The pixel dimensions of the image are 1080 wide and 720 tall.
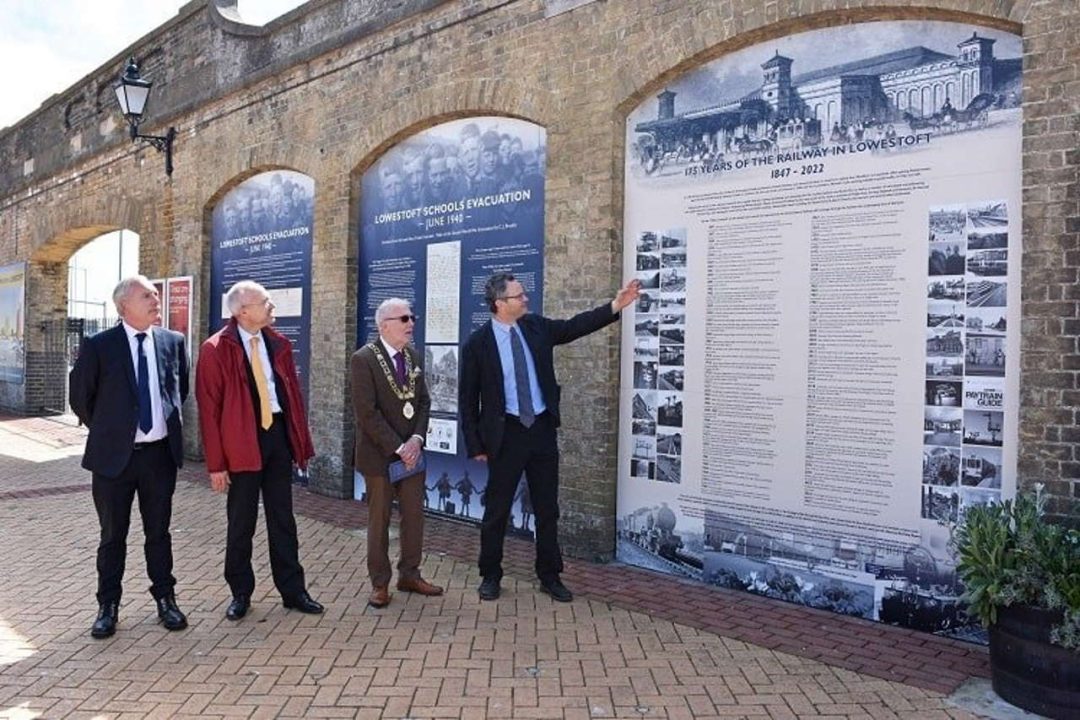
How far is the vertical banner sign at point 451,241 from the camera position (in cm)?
722

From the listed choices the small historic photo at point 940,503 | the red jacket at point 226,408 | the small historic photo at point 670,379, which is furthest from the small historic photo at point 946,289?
the red jacket at point 226,408

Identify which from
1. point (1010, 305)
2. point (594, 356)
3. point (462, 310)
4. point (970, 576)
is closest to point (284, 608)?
point (594, 356)

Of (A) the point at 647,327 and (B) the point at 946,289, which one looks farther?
(A) the point at 647,327

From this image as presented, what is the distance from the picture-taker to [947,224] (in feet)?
16.2

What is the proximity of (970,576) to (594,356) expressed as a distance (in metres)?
3.07

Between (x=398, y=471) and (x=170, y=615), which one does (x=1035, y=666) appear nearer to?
(x=398, y=471)

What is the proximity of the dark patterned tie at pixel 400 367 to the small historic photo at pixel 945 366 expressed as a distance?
10.3 feet

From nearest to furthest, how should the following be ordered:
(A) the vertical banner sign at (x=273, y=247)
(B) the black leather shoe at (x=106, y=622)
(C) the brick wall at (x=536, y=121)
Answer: (C) the brick wall at (x=536, y=121) → (B) the black leather shoe at (x=106, y=622) → (A) the vertical banner sign at (x=273, y=247)

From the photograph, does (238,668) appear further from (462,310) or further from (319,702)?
(462,310)

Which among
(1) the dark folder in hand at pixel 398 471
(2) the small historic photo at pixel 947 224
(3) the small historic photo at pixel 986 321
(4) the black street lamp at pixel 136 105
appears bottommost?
(1) the dark folder in hand at pixel 398 471

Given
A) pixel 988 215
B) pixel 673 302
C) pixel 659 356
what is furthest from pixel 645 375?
pixel 988 215

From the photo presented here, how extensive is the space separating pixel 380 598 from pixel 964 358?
3.70 metres

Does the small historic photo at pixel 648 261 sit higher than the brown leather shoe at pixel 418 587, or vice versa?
the small historic photo at pixel 648 261

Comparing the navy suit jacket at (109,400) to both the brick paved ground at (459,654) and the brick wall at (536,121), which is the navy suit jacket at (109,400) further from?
the brick wall at (536,121)
